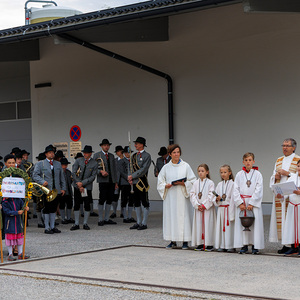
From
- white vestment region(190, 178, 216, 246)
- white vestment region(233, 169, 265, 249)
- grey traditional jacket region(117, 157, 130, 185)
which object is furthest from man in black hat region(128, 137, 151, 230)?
white vestment region(233, 169, 265, 249)

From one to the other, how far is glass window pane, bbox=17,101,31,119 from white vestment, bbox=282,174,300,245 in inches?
562

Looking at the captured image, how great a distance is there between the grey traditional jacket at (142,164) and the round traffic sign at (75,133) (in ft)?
20.2

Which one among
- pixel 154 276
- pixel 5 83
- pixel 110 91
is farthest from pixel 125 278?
pixel 5 83

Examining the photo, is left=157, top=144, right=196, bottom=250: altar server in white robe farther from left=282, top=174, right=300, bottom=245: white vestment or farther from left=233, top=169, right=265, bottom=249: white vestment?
left=282, top=174, right=300, bottom=245: white vestment

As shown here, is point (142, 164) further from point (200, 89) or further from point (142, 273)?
point (142, 273)

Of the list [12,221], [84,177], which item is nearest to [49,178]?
[84,177]

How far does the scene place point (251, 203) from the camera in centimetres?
1036

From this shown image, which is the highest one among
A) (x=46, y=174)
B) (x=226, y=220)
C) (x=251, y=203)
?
(x=46, y=174)

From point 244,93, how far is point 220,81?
0.80m

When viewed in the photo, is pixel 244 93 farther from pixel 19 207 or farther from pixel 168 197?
pixel 19 207

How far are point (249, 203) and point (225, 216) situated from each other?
0.55m

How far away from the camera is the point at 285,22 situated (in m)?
15.8

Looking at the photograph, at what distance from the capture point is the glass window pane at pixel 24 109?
22.8 metres

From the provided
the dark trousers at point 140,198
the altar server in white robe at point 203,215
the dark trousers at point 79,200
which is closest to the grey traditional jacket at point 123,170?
the dark trousers at point 79,200
